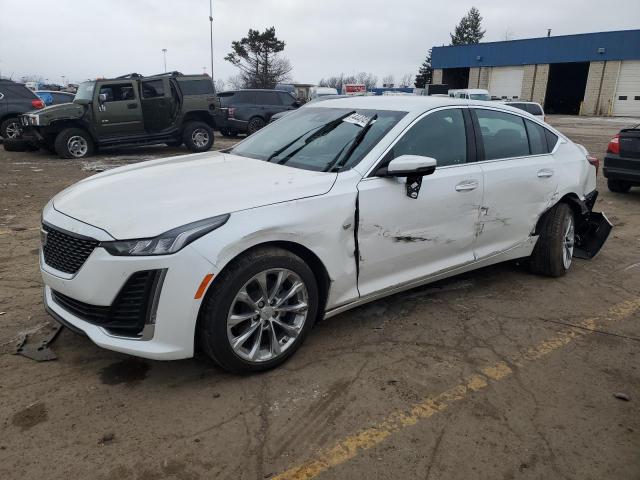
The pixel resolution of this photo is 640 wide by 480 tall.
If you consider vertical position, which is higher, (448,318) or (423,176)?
(423,176)

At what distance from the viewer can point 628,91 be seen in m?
39.5

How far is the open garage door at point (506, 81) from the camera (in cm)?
4538

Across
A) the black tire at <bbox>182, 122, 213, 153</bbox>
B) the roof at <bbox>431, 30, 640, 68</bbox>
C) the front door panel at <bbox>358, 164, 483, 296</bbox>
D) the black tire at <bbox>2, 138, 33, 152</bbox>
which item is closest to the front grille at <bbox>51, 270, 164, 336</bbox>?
the front door panel at <bbox>358, 164, 483, 296</bbox>

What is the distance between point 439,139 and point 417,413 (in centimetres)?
206

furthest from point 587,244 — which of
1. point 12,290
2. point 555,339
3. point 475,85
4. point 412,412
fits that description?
point 475,85

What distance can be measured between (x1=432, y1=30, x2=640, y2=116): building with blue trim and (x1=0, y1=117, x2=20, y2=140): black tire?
33865 mm

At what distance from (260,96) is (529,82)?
115ft

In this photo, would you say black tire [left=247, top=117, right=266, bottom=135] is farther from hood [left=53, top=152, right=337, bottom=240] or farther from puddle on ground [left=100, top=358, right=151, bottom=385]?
puddle on ground [left=100, top=358, right=151, bottom=385]

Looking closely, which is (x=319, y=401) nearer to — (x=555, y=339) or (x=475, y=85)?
(x=555, y=339)

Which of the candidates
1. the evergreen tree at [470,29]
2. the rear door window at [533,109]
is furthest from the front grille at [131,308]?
the evergreen tree at [470,29]

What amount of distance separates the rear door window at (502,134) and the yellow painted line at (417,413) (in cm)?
151

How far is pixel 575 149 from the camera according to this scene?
16.5 ft

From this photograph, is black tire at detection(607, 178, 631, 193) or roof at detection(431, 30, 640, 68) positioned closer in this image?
black tire at detection(607, 178, 631, 193)

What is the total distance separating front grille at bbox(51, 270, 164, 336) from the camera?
8.77 ft
